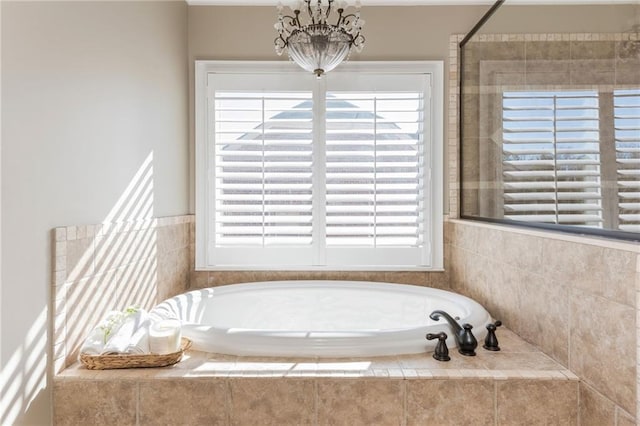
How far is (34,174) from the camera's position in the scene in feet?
4.25

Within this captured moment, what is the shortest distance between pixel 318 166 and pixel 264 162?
357 mm

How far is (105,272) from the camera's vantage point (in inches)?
66.6

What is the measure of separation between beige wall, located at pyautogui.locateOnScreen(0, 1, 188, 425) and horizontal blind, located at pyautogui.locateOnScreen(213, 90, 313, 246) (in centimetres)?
53

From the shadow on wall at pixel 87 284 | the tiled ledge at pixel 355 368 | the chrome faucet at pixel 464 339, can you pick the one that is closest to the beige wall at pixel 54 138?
the shadow on wall at pixel 87 284

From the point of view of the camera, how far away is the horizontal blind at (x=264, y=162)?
2.56m

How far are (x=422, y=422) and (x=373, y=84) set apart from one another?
2013mm

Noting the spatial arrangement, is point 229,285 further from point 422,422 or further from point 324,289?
point 422,422

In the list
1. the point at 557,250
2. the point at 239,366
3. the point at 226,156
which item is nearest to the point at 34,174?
the point at 239,366

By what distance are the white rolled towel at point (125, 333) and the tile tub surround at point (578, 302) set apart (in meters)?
1.61

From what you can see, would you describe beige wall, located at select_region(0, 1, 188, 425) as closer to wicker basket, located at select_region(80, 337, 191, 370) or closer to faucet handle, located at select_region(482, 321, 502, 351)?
wicker basket, located at select_region(80, 337, 191, 370)

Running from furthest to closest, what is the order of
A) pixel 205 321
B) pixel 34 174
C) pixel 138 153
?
pixel 205 321
pixel 138 153
pixel 34 174

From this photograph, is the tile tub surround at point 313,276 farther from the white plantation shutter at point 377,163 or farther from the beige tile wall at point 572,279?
the beige tile wall at point 572,279

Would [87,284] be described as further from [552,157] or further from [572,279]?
[552,157]

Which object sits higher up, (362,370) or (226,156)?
(226,156)
